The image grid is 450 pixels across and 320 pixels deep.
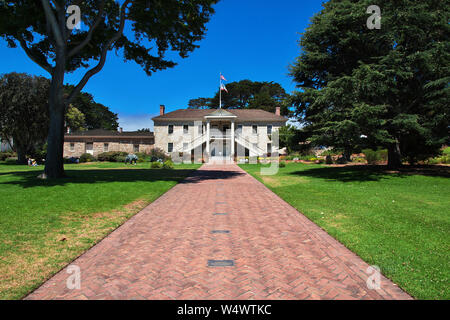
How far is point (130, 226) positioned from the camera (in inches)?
247

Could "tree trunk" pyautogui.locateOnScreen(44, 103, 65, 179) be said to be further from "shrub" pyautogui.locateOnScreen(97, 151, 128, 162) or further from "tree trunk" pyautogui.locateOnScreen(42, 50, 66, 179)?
"shrub" pyautogui.locateOnScreen(97, 151, 128, 162)

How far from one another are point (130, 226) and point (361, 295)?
202 inches

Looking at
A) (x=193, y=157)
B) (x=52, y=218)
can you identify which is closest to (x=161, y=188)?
(x=52, y=218)

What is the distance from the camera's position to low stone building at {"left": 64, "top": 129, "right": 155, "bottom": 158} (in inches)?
1719

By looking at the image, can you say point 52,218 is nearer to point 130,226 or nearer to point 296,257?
point 130,226

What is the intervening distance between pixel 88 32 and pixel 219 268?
16.9 meters

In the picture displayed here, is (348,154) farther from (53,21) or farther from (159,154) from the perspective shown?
(159,154)

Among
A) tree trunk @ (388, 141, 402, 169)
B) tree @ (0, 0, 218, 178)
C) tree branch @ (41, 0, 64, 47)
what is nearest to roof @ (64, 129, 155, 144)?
tree @ (0, 0, 218, 178)

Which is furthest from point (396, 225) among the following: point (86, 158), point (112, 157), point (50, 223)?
point (86, 158)

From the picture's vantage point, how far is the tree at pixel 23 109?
28.4 metres

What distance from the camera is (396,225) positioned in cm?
616

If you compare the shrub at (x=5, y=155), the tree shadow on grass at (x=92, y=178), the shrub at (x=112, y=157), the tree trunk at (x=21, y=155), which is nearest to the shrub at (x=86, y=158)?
the shrub at (x=112, y=157)

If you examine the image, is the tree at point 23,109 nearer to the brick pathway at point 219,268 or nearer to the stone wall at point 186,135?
the stone wall at point 186,135
